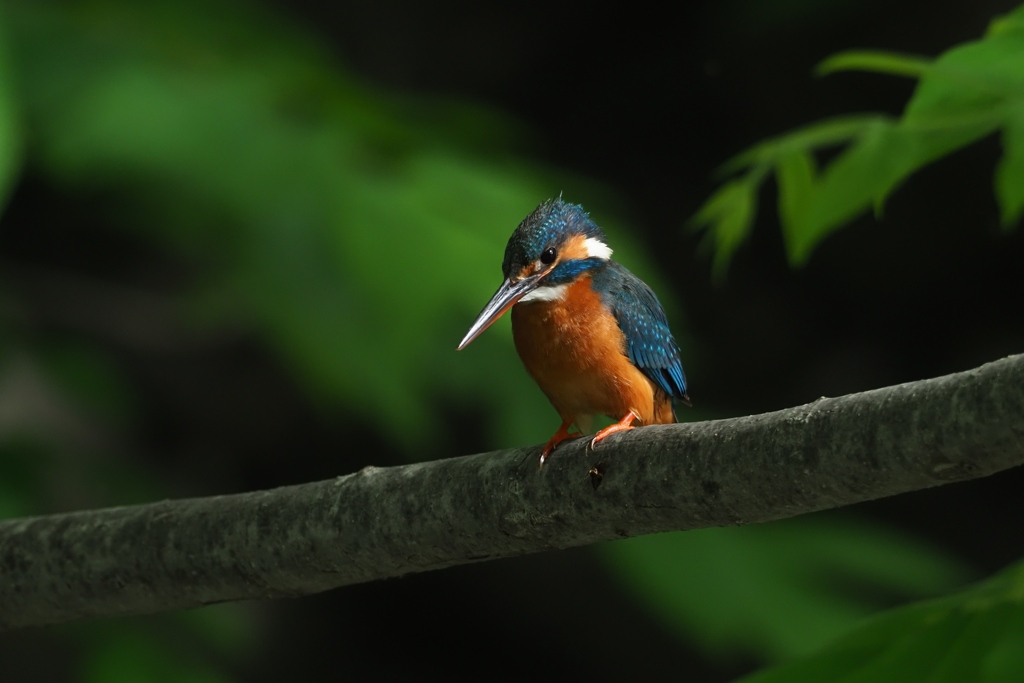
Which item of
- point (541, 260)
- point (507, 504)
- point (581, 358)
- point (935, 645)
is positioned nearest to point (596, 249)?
point (541, 260)

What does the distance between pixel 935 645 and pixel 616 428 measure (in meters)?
0.61

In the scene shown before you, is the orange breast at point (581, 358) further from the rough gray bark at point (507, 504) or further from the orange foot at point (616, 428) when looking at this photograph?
the rough gray bark at point (507, 504)

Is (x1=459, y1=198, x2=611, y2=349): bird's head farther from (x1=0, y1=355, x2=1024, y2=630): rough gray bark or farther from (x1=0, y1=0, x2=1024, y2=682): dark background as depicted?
(x1=0, y1=0, x2=1024, y2=682): dark background

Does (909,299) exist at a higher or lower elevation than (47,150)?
lower

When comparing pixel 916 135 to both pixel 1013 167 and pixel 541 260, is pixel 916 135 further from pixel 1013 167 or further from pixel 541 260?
pixel 541 260

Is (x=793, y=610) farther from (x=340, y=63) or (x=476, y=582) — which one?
(x=340, y=63)

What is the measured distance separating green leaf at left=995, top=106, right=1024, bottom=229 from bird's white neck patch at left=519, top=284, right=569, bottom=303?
710 mm

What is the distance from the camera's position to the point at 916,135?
3.79ft

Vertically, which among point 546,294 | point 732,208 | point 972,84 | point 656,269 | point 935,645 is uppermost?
point 972,84

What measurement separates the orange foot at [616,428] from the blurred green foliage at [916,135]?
0.92 ft

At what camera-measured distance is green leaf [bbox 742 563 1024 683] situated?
2.67 feet

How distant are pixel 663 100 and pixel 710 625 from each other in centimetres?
209

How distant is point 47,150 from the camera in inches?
86.2

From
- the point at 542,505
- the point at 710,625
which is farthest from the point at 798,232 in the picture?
the point at 710,625
